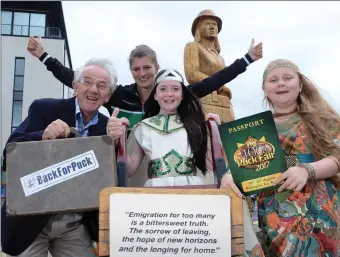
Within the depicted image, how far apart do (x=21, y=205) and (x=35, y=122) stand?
0.56 m

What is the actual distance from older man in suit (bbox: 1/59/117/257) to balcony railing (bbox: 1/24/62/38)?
2461cm

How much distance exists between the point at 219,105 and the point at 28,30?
76.4ft

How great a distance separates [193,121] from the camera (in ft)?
9.24

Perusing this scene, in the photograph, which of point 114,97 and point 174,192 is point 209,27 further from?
point 174,192

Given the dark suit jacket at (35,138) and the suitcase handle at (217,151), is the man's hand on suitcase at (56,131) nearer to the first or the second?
the dark suit jacket at (35,138)

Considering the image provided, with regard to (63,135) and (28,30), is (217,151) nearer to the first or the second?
(63,135)

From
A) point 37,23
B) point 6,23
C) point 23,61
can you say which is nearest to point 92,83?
point 23,61

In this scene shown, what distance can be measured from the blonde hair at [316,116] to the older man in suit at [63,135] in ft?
3.51

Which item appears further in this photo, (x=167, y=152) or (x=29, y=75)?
(x=29, y=75)

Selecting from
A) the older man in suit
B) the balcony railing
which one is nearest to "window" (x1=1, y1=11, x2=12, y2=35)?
the balcony railing

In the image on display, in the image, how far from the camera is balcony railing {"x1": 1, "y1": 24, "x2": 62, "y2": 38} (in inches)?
1028

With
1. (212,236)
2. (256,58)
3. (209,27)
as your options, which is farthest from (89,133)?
(209,27)

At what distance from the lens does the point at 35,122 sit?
2.58m

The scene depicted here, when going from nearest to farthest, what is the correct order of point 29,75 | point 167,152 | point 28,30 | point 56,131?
1. point 56,131
2. point 167,152
3. point 29,75
4. point 28,30
